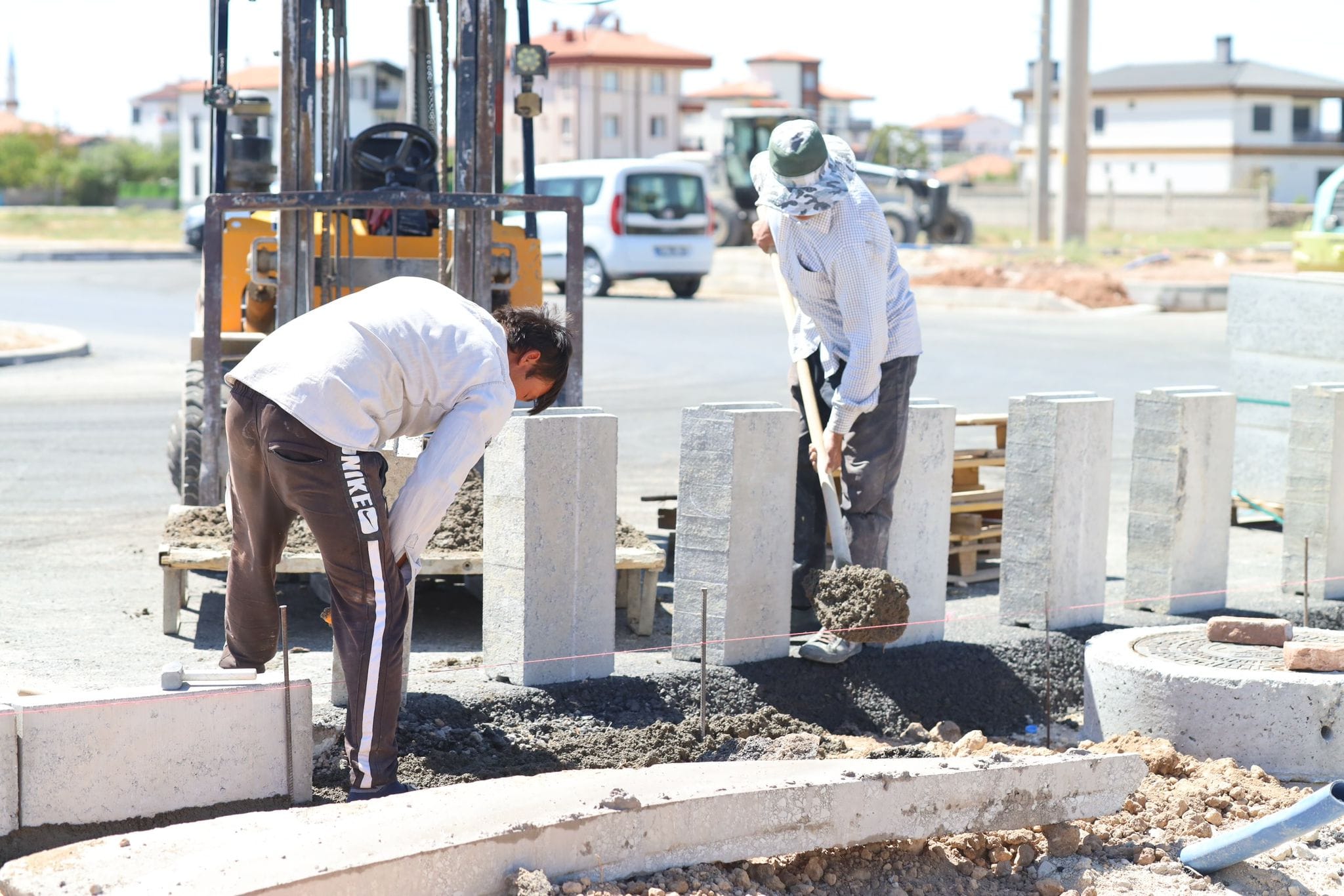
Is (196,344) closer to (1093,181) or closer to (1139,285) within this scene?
(1139,285)

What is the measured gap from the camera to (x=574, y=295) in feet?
22.9

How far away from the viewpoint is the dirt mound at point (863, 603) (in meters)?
5.36

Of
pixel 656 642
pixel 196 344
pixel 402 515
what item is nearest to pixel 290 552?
pixel 656 642

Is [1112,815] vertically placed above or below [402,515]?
below

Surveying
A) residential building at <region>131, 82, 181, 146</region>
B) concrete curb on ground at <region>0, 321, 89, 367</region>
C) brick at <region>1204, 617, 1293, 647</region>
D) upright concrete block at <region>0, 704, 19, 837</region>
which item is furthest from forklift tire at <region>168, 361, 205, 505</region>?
residential building at <region>131, 82, 181, 146</region>

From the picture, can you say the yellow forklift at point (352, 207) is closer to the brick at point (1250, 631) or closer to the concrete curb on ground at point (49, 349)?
the brick at point (1250, 631)

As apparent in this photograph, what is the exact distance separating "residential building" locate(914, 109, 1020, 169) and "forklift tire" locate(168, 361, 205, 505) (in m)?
133

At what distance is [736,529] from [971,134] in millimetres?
151936

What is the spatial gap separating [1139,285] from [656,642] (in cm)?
1863

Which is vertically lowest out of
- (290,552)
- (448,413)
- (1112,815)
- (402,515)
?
(1112,815)

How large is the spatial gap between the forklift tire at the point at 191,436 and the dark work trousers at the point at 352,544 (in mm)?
3146

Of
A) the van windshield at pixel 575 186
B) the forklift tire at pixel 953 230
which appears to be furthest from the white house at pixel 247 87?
the forklift tire at pixel 953 230

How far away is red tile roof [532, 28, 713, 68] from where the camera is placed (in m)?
77.8

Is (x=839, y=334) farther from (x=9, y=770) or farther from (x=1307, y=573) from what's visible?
(x=9, y=770)
